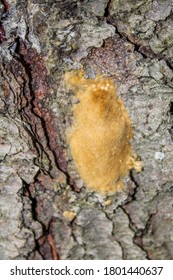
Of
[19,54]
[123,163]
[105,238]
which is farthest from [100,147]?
[19,54]

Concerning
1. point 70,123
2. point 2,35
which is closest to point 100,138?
point 70,123

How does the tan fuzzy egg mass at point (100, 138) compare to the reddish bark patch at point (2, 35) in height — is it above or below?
below

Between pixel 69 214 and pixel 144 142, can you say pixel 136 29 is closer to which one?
pixel 144 142

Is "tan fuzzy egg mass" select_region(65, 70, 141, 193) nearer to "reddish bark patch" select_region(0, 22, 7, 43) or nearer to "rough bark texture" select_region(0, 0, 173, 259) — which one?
"rough bark texture" select_region(0, 0, 173, 259)

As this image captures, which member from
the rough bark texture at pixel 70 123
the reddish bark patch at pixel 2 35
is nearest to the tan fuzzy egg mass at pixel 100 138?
the rough bark texture at pixel 70 123

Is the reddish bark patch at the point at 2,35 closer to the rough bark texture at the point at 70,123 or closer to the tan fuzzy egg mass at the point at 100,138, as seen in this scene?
the rough bark texture at the point at 70,123
